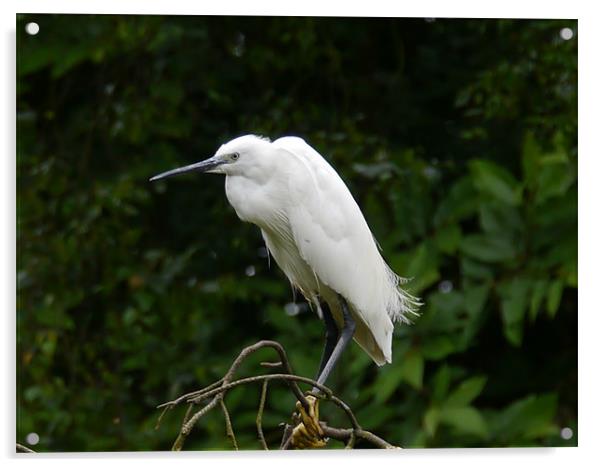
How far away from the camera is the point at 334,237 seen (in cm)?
199

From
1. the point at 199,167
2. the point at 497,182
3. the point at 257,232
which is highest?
the point at 199,167

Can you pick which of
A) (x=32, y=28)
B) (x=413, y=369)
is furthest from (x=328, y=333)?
(x=32, y=28)

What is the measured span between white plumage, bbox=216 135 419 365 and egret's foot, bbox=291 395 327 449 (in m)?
0.22

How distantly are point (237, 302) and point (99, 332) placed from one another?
31cm

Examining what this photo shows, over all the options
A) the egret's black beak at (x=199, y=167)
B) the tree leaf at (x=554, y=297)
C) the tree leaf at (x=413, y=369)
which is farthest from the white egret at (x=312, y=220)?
the tree leaf at (x=554, y=297)

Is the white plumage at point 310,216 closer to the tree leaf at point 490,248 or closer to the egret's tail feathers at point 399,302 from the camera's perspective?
the egret's tail feathers at point 399,302

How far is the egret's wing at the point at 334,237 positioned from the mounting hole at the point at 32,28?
0.52 meters

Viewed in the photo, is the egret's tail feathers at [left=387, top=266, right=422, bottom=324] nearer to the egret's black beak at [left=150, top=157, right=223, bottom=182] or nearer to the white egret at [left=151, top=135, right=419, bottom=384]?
the white egret at [left=151, top=135, right=419, bottom=384]

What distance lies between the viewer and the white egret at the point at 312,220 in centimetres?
196

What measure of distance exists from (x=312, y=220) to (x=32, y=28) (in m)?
0.65

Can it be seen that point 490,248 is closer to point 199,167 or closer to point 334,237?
point 334,237

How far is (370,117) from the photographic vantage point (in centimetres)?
247

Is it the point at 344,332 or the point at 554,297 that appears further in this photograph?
the point at 554,297
